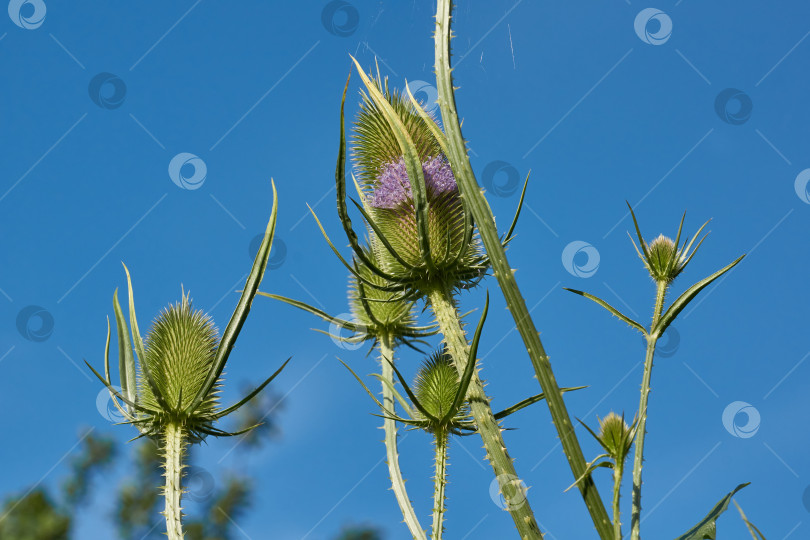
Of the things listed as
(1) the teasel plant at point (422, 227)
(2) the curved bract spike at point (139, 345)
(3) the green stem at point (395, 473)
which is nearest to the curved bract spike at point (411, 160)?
(1) the teasel plant at point (422, 227)

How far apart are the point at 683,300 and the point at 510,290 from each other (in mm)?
894

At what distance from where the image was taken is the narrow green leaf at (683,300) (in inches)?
82.8

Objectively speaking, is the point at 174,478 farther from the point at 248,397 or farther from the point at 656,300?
the point at 656,300

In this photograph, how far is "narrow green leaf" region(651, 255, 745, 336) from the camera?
6.90 feet

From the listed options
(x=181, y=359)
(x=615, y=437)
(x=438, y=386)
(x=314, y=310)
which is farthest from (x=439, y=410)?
(x=615, y=437)

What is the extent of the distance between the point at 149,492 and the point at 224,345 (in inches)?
477

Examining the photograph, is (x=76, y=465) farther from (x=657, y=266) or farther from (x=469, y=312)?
(x=657, y=266)

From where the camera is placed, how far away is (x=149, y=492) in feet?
41.8

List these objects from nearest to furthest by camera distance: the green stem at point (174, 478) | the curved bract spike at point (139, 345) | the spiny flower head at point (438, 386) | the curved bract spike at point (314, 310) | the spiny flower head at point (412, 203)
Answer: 1. the green stem at point (174, 478)
2. the curved bract spike at point (139, 345)
3. the spiny flower head at point (412, 203)
4. the curved bract spike at point (314, 310)
5. the spiny flower head at point (438, 386)

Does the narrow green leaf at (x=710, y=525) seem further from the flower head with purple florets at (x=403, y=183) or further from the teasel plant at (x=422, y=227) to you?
the flower head with purple florets at (x=403, y=183)

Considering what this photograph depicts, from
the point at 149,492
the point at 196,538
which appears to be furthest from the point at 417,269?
the point at 149,492

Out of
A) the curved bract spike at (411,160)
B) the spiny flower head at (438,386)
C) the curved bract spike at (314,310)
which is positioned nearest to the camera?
the curved bract spike at (411,160)

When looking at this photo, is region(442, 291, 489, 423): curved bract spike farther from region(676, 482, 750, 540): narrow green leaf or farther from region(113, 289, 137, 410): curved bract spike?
region(113, 289, 137, 410): curved bract spike

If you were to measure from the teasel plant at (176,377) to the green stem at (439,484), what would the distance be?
3.47 feet
